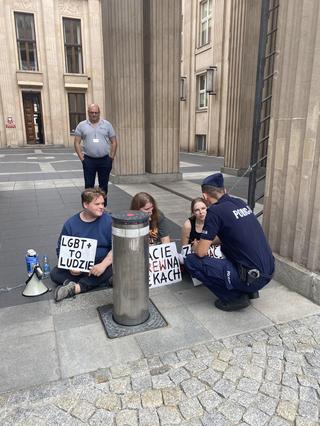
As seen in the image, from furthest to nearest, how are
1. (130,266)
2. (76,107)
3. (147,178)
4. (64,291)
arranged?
(76,107) < (147,178) < (64,291) < (130,266)

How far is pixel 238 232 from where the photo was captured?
9.84 feet

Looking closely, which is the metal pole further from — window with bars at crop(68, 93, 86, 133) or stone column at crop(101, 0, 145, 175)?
window with bars at crop(68, 93, 86, 133)

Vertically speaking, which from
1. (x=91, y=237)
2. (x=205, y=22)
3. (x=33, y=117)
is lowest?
(x=91, y=237)

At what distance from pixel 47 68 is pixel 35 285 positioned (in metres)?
24.8

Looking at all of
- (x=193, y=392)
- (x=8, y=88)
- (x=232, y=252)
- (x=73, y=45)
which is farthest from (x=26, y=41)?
(x=193, y=392)

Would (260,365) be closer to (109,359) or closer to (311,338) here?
(311,338)

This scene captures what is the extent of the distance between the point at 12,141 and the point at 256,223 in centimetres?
2493

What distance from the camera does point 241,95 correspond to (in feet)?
38.4

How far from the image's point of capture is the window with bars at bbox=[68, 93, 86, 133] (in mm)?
26331

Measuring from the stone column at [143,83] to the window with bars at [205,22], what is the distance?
12.2m

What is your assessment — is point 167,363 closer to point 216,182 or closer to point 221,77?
point 216,182

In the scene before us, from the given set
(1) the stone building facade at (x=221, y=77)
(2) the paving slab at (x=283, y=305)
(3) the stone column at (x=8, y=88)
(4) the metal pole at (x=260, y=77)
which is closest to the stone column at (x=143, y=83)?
(1) the stone building facade at (x=221, y=77)

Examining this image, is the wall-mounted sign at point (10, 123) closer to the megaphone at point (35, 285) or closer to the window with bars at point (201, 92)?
the window with bars at point (201, 92)

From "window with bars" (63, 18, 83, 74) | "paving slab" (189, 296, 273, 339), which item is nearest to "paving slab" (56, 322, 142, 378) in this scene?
"paving slab" (189, 296, 273, 339)
